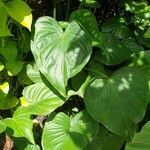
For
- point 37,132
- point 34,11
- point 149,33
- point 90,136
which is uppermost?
point 149,33

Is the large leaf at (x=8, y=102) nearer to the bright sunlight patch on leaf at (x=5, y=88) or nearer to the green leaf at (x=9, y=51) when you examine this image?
the bright sunlight patch on leaf at (x=5, y=88)

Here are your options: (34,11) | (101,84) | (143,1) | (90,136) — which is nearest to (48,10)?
(34,11)

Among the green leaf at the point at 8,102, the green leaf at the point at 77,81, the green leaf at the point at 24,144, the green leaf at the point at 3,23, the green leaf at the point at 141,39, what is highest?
the green leaf at the point at 3,23

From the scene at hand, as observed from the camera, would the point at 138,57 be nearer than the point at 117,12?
Yes

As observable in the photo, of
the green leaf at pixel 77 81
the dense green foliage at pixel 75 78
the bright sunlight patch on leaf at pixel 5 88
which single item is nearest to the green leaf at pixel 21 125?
the dense green foliage at pixel 75 78

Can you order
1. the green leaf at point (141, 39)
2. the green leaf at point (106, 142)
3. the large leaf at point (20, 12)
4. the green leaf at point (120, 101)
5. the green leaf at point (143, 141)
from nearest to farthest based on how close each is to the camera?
the green leaf at point (143, 141) → the green leaf at point (120, 101) → the large leaf at point (20, 12) → the green leaf at point (106, 142) → the green leaf at point (141, 39)

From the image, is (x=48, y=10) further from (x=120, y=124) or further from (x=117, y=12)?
(x=120, y=124)

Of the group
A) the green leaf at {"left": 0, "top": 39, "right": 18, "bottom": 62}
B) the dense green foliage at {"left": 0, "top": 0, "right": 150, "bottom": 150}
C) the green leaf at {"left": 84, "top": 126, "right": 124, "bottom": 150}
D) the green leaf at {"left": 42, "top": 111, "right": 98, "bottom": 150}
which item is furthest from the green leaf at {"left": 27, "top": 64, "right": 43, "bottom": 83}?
the green leaf at {"left": 84, "top": 126, "right": 124, "bottom": 150}
